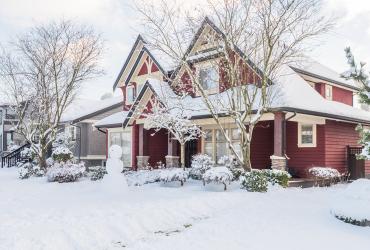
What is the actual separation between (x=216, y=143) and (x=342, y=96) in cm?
883

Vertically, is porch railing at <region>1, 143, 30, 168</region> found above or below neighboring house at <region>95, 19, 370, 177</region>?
below

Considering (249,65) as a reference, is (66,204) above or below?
below

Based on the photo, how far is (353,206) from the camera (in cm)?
976

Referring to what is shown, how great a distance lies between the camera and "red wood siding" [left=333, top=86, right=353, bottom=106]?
2322 centimetres

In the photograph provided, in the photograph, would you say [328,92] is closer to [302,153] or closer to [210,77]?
[302,153]

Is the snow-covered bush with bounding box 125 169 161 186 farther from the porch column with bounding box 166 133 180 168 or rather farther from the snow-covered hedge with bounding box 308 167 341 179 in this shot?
the snow-covered hedge with bounding box 308 167 341 179

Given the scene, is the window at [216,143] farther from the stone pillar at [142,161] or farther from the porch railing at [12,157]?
the porch railing at [12,157]

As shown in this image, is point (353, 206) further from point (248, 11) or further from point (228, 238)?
point (248, 11)

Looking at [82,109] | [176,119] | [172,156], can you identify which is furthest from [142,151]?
[82,109]

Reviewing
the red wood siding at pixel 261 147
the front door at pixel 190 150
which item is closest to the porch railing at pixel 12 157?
the front door at pixel 190 150

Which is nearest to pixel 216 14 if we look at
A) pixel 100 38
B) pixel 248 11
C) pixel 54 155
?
pixel 248 11

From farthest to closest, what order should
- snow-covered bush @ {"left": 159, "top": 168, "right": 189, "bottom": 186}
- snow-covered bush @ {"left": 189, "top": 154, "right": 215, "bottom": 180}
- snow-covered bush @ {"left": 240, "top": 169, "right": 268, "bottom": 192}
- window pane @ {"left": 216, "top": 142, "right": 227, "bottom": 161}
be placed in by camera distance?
window pane @ {"left": 216, "top": 142, "right": 227, "bottom": 161} < snow-covered bush @ {"left": 189, "top": 154, "right": 215, "bottom": 180} < snow-covered bush @ {"left": 159, "top": 168, "right": 189, "bottom": 186} < snow-covered bush @ {"left": 240, "top": 169, "right": 268, "bottom": 192}

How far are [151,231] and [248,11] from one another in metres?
9.90

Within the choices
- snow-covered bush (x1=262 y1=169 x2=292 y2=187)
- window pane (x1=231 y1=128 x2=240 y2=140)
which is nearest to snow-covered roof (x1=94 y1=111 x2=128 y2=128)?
window pane (x1=231 y1=128 x2=240 y2=140)
